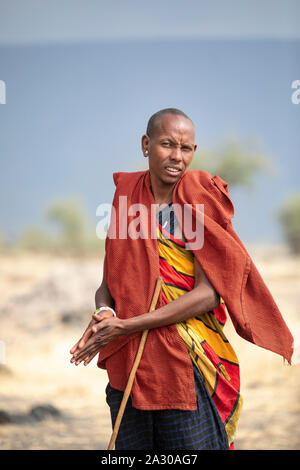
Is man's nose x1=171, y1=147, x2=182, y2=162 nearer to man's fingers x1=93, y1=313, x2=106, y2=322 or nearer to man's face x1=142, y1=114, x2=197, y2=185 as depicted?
man's face x1=142, y1=114, x2=197, y2=185

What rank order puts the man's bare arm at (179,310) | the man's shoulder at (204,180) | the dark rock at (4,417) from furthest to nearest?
the dark rock at (4,417)
the man's shoulder at (204,180)
the man's bare arm at (179,310)

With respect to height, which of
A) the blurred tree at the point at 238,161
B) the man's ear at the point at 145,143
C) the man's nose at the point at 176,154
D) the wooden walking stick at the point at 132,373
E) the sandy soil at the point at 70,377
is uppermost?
the blurred tree at the point at 238,161

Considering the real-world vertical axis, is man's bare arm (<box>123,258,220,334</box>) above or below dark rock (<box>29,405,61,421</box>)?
above

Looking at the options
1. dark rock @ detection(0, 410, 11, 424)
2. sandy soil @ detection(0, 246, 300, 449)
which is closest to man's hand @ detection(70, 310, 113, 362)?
sandy soil @ detection(0, 246, 300, 449)

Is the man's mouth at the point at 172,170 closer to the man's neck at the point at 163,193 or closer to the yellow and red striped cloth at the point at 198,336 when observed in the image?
the man's neck at the point at 163,193

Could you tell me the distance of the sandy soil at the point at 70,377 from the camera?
4940 mm

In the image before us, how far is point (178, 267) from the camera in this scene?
2.04 m

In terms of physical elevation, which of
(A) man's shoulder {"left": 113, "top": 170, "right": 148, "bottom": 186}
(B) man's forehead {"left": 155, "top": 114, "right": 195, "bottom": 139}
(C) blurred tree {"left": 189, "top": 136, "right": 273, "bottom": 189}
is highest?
(C) blurred tree {"left": 189, "top": 136, "right": 273, "bottom": 189}

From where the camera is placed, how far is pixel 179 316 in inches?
77.0

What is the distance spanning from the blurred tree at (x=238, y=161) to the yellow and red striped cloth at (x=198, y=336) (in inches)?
459

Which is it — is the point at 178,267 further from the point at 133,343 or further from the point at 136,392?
the point at 136,392

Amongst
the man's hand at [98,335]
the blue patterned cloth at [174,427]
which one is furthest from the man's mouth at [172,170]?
the blue patterned cloth at [174,427]

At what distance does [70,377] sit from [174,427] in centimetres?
523

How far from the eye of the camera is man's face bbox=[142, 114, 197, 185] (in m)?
2.04
